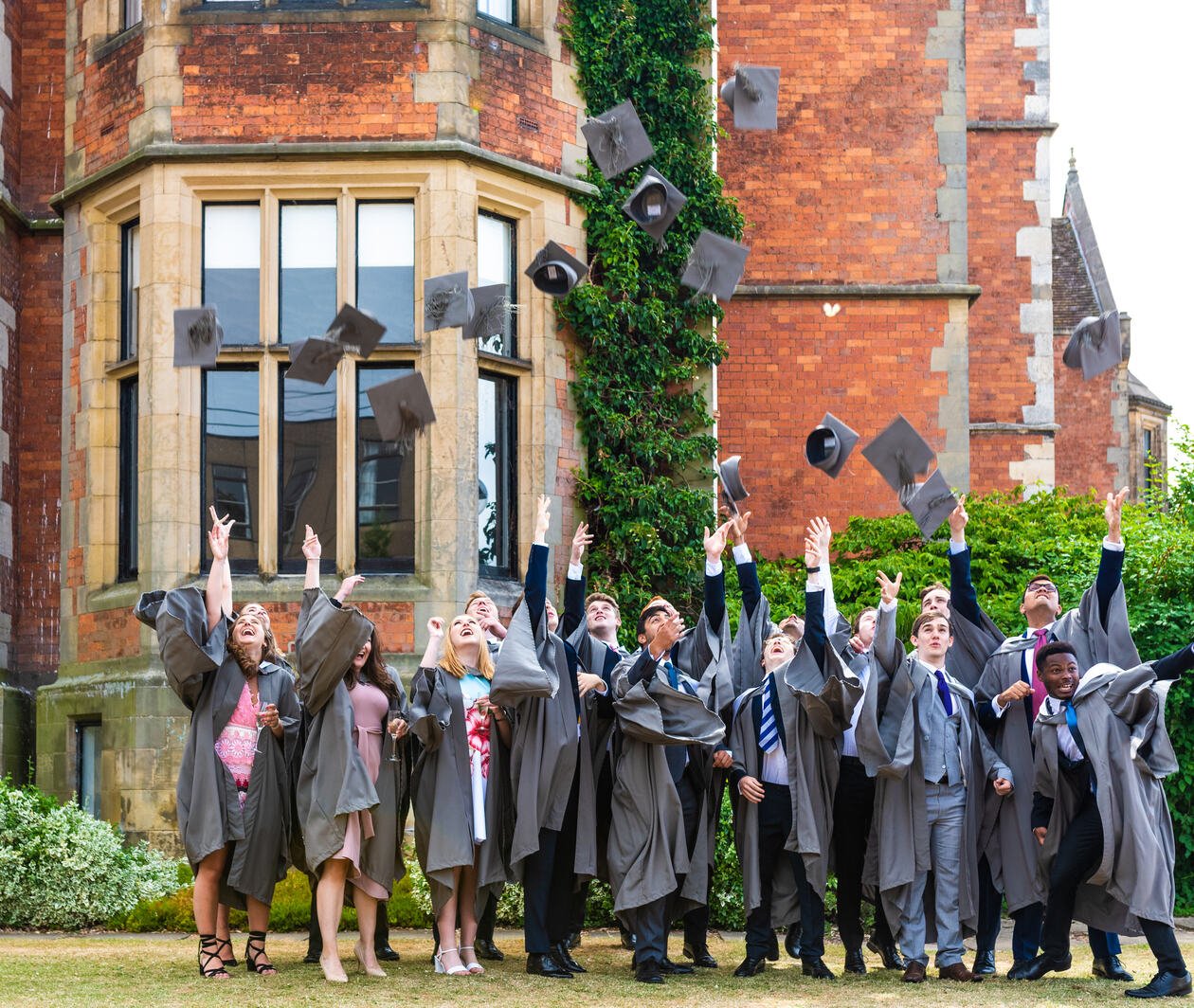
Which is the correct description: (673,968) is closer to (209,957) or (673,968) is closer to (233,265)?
(209,957)

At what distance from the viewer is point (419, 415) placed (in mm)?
11898

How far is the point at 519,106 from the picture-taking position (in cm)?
1371

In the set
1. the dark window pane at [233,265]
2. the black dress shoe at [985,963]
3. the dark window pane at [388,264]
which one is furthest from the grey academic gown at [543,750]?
the dark window pane at [233,265]

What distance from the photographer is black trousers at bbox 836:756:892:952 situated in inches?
345

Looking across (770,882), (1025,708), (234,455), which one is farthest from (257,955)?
(234,455)

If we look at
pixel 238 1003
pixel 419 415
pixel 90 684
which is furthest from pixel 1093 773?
pixel 90 684

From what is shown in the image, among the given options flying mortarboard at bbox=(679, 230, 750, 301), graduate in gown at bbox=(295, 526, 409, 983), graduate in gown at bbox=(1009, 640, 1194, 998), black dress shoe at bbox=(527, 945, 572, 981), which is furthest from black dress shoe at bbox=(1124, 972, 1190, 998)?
flying mortarboard at bbox=(679, 230, 750, 301)

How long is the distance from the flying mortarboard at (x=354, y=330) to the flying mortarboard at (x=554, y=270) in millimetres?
1764

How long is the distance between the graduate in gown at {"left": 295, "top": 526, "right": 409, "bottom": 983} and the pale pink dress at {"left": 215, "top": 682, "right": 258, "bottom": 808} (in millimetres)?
313

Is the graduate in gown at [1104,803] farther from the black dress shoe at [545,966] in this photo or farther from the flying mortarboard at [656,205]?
the flying mortarboard at [656,205]

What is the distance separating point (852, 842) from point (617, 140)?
611 centimetres

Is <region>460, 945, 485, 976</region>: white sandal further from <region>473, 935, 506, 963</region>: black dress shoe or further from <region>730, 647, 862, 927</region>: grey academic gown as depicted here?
<region>730, 647, 862, 927</region>: grey academic gown

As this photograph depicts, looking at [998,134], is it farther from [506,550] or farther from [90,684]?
[90,684]

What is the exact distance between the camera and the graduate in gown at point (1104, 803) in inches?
315
